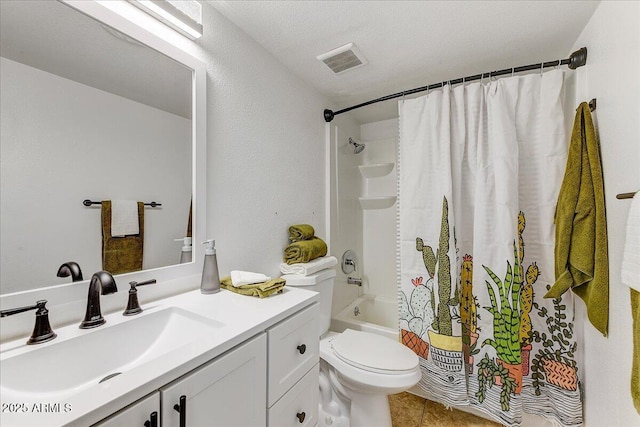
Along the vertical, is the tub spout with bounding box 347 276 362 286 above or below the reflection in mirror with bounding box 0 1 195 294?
below

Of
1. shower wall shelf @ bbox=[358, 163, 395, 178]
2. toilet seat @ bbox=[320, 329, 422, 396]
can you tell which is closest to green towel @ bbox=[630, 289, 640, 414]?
toilet seat @ bbox=[320, 329, 422, 396]

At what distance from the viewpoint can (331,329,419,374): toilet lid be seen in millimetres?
1211

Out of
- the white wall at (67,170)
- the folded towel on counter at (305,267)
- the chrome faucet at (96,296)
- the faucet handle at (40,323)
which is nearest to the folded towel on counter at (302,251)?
the folded towel on counter at (305,267)

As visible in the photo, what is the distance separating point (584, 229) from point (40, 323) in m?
1.97

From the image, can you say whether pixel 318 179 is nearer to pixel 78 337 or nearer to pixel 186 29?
pixel 186 29

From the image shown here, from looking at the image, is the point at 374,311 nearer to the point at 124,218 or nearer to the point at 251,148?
the point at 251,148

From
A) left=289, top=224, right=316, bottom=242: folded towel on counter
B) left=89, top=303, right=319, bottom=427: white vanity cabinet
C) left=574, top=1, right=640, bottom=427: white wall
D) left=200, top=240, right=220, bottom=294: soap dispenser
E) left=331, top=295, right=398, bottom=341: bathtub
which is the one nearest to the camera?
left=89, top=303, right=319, bottom=427: white vanity cabinet

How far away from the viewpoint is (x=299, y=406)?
3.01ft

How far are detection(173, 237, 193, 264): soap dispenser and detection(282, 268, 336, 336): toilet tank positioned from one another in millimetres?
531

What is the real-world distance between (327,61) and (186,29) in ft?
2.68

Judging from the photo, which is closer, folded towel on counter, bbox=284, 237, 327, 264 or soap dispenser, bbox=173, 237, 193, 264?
soap dispenser, bbox=173, 237, 193, 264

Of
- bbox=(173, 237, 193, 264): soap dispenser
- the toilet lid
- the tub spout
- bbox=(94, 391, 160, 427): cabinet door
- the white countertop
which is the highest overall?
bbox=(173, 237, 193, 264): soap dispenser

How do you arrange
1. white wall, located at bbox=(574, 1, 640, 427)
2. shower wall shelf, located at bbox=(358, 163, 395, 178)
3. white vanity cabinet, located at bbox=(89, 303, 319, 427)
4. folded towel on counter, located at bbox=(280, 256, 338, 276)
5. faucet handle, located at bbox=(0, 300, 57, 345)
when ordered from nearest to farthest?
white vanity cabinet, located at bbox=(89, 303, 319, 427), faucet handle, located at bbox=(0, 300, 57, 345), white wall, located at bbox=(574, 1, 640, 427), folded towel on counter, located at bbox=(280, 256, 338, 276), shower wall shelf, located at bbox=(358, 163, 395, 178)

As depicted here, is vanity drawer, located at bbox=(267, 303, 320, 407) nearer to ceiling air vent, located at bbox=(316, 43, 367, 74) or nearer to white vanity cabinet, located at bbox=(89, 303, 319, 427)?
white vanity cabinet, located at bbox=(89, 303, 319, 427)
